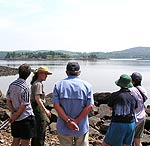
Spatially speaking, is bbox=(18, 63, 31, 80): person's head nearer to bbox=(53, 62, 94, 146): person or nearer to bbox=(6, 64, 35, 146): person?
bbox=(6, 64, 35, 146): person

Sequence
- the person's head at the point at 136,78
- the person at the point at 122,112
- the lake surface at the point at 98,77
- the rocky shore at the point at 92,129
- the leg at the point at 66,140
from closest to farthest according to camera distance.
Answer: the leg at the point at 66,140 → the person at the point at 122,112 → the person's head at the point at 136,78 → the rocky shore at the point at 92,129 → the lake surface at the point at 98,77

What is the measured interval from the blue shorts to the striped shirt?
54.2 inches

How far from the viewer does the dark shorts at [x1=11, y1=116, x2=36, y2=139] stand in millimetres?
5215

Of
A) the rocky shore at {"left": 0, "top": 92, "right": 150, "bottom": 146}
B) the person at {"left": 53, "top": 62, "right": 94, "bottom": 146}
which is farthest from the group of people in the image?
the rocky shore at {"left": 0, "top": 92, "right": 150, "bottom": 146}

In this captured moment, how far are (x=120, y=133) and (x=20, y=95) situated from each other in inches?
65.4

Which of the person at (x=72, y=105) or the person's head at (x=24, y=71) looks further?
the person's head at (x=24, y=71)

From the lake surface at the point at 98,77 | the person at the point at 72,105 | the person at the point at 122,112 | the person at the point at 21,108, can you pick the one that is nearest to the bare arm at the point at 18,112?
the person at the point at 21,108

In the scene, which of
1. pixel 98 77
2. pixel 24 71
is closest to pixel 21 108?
pixel 24 71

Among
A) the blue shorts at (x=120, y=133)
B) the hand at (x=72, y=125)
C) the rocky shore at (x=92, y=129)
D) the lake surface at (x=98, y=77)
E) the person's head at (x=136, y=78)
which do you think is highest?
the person's head at (x=136, y=78)

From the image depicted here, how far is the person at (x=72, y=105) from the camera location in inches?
175

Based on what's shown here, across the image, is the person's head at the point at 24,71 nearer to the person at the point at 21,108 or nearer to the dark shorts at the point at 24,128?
the person at the point at 21,108

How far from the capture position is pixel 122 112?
4.99m

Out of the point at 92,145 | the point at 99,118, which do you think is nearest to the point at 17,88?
the point at 92,145

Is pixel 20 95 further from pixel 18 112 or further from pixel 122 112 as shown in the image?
pixel 122 112
